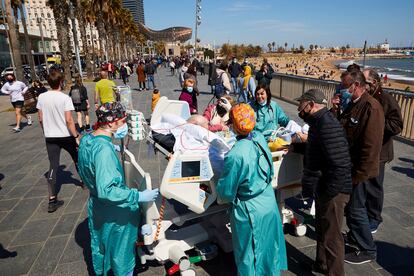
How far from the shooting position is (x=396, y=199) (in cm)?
458

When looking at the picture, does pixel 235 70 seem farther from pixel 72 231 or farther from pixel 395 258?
pixel 395 258

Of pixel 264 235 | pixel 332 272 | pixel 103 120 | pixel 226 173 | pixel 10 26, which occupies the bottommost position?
pixel 332 272

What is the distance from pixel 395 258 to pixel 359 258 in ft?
1.42

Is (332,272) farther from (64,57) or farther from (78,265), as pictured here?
(64,57)

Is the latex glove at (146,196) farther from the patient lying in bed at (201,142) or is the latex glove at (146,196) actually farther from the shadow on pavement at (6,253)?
the shadow on pavement at (6,253)

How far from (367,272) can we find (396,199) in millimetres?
2026

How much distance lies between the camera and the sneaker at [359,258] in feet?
10.5

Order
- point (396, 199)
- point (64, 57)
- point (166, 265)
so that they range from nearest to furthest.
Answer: point (166, 265)
point (396, 199)
point (64, 57)

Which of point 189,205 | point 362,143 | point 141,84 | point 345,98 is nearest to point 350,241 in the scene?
point 362,143

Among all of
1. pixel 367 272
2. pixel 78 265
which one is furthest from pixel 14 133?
pixel 367 272

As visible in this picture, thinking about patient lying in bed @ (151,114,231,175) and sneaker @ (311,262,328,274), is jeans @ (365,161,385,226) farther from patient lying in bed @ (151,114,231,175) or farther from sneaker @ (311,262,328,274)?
patient lying in bed @ (151,114,231,175)

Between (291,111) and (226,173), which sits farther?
(291,111)

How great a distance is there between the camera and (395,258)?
3275 millimetres

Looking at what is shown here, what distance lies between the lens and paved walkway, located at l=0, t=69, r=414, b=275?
3258mm
